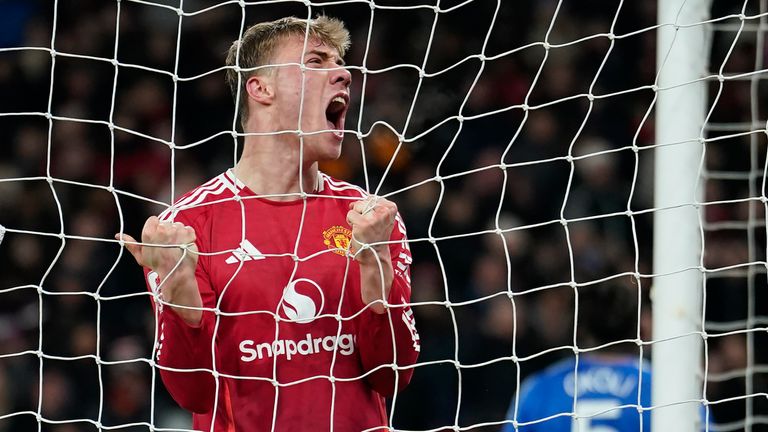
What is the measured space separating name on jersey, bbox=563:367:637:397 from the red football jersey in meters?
1.20

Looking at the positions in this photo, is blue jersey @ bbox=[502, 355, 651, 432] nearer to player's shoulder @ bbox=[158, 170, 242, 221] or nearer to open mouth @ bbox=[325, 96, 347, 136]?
open mouth @ bbox=[325, 96, 347, 136]

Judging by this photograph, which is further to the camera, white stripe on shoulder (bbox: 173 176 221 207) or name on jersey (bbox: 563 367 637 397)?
name on jersey (bbox: 563 367 637 397)

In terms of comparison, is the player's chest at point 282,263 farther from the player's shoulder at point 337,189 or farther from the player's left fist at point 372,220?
the player's left fist at point 372,220

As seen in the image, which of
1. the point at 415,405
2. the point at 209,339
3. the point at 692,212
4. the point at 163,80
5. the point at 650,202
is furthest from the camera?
the point at 163,80

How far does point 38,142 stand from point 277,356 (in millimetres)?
3886

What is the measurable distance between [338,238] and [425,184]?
10.5 ft

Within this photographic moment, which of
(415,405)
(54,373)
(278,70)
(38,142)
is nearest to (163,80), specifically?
(38,142)

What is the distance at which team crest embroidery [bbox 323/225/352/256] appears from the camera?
2623 millimetres

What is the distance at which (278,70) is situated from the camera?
107 inches

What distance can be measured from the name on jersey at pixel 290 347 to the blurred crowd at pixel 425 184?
2737 mm

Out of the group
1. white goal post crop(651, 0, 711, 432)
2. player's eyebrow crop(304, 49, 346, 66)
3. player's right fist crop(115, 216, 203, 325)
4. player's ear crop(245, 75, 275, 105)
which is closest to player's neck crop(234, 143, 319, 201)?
player's ear crop(245, 75, 275, 105)

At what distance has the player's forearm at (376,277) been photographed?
7.85 ft

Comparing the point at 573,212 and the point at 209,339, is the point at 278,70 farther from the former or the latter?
the point at 573,212

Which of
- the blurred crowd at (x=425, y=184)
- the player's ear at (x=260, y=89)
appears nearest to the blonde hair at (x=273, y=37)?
the player's ear at (x=260, y=89)
